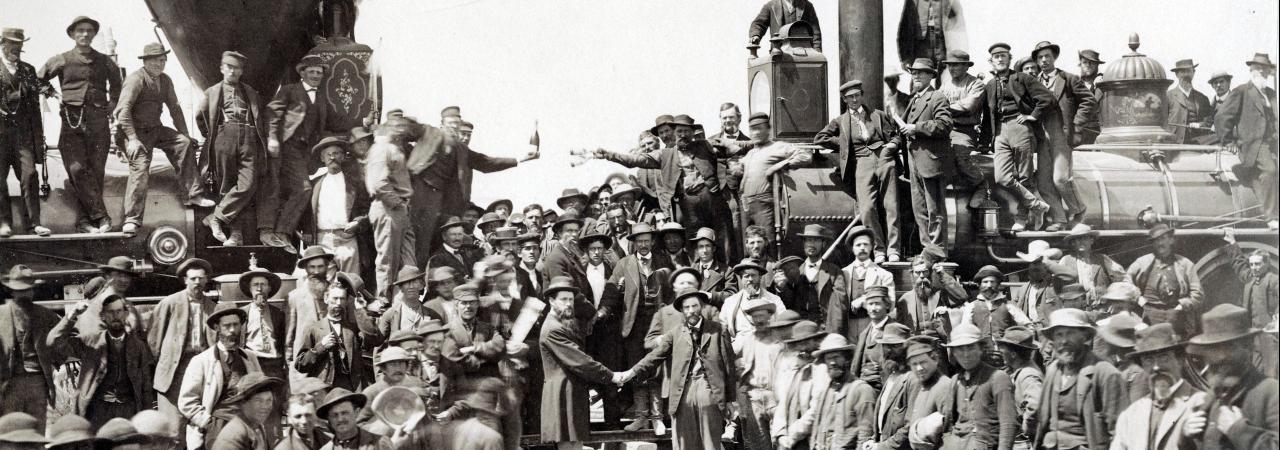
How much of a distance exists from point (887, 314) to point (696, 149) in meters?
3.30

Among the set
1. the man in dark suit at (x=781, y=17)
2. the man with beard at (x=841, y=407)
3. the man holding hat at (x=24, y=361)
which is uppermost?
the man in dark suit at (x=781, y=17)

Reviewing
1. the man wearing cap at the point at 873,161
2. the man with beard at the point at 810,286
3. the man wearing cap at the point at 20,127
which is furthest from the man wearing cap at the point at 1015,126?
the man wearing cap at the point at 20,127

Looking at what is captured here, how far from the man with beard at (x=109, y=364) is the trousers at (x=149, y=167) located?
2.61 meters

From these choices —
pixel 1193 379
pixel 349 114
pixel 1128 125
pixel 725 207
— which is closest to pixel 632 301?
pixel 725 207

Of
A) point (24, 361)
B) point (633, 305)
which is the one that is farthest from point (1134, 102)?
point (24, 361)

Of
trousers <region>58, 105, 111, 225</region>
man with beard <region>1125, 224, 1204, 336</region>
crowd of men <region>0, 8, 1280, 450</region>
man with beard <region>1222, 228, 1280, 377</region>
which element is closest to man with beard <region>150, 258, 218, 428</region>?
crowd of men <region>0, 8, 1280, 450</region>

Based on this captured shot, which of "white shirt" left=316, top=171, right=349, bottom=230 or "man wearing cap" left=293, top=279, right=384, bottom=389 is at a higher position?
"white shirt" left=316, top=171, right=349, bottom=230

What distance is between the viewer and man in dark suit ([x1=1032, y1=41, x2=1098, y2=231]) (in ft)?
67.3

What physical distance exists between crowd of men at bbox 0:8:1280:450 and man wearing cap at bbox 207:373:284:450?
Answer: 25mm

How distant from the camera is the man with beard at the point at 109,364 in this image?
53.2ft

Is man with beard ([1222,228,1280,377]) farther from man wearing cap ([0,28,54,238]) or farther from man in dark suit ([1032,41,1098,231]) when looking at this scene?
man wearing cap ([0,28,54,238])

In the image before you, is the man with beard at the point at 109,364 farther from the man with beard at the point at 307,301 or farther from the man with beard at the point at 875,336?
the man with beard at the point at 875,336

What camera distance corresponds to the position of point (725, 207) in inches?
755

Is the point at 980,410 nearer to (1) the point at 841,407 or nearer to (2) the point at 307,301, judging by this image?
(1) the point at 841,407
